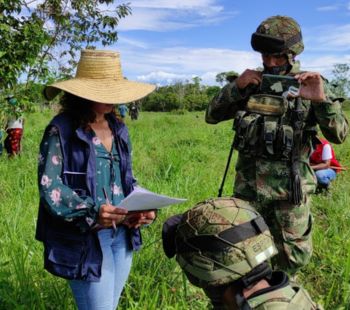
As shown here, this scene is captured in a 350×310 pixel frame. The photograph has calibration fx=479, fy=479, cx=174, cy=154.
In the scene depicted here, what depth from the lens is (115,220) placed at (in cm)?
177

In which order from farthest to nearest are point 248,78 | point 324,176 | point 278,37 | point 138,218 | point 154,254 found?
point 324,176, point 154,254, point 248,78, point 278,37, point 138,218

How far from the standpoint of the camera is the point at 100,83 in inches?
75.6

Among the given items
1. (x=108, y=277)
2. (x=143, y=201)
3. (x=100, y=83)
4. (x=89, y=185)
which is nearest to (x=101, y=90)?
(x=100, y=83)

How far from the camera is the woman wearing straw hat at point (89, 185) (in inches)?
68.9

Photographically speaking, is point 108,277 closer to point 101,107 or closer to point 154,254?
point 101,107

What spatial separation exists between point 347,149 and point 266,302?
25.7 feet

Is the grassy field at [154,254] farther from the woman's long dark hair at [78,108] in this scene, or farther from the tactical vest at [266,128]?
the woman's long dark hair at [78,108]

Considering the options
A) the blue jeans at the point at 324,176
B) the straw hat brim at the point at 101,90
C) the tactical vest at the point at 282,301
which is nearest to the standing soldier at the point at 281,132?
the straw hat brim at the point at 101,90

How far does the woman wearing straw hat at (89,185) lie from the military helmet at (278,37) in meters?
0.75

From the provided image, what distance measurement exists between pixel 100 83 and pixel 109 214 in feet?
1.76

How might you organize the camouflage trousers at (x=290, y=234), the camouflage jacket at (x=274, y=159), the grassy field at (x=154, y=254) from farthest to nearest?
the grassy field at (x=154, y=254)
the camouflage trousers at (x=290, y=234)
the camouflage jacket at (x=274, y=159)

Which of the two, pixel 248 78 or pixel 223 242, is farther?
pixel 248 78

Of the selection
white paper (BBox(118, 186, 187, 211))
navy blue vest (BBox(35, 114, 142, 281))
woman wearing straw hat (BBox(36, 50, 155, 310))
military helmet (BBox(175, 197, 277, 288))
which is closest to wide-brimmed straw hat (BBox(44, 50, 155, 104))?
woman wearing straw hat (BBox(36, 50, 155, 310))

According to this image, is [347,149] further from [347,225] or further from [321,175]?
[347,225]
